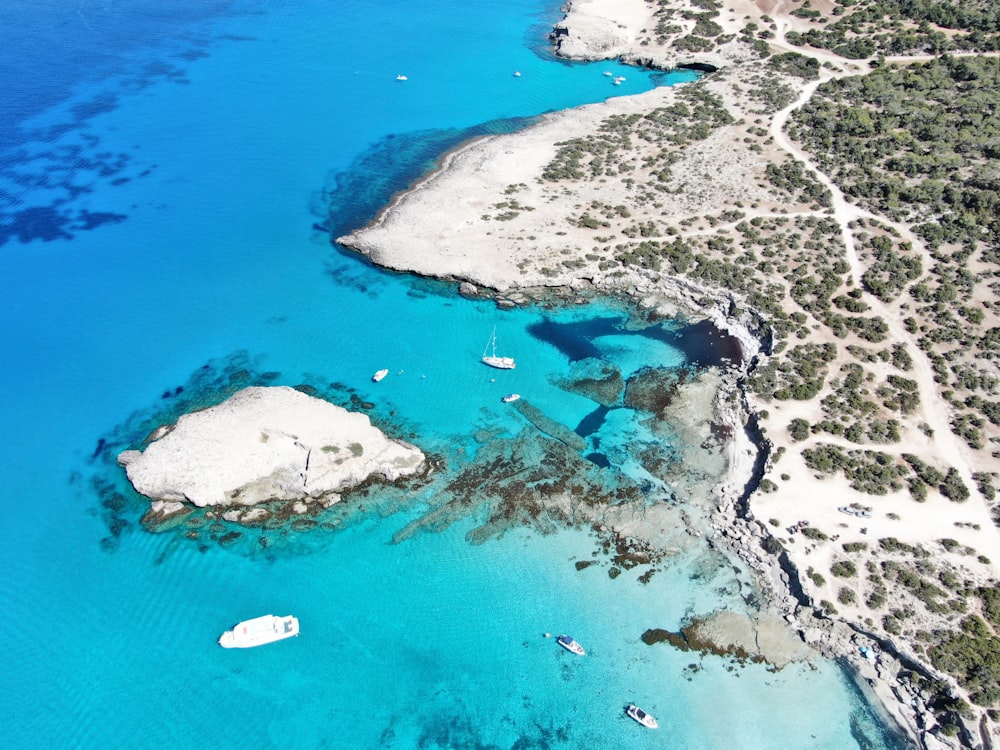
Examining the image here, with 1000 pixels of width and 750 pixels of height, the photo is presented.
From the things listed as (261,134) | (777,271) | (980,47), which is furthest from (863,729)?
(980,47)

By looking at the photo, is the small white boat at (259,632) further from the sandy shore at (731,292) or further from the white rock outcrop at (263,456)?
the sandy shore at (731,292)

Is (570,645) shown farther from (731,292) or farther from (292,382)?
(731,292)

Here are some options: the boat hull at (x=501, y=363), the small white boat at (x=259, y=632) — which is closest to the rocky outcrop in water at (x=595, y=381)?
the boat hull at (x=501, y=363)

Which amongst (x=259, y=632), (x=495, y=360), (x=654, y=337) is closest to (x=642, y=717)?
(x=259, y=632)

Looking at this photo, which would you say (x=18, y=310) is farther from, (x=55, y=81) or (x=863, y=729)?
(x=863, y=729)

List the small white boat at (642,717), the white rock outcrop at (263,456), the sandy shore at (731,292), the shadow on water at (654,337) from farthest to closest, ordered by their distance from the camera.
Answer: the shadow on water at (654,337), the white rock outcrop at (263,456), the sandy shore at (731,292), the small white boat at (642,717)

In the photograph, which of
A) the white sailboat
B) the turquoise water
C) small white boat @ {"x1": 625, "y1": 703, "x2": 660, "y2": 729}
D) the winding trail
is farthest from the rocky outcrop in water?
small white boat @ {"x1": 625, "y1": 703, "x2": 660, "y2": 729}
